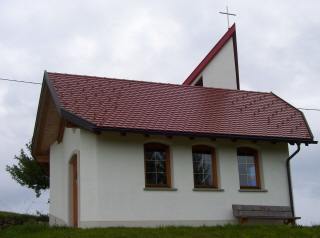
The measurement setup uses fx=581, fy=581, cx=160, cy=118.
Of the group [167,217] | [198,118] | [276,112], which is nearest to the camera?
[167,217]

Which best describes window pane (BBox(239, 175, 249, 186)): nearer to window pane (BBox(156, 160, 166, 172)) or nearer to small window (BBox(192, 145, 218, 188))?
small window (BBox(192, 145, 218, 188))

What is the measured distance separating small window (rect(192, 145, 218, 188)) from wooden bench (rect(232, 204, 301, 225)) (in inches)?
46.0

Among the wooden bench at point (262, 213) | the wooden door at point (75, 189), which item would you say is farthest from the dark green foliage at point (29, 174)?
the wooden bench at point (262, 213)

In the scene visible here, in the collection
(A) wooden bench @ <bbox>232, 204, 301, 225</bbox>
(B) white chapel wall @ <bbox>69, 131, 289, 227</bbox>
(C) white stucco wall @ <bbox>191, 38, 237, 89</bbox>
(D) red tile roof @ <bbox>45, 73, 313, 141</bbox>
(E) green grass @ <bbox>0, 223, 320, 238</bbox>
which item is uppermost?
(C) white stucco wall @ <bbox>191, 38, 237, 89</bbox>

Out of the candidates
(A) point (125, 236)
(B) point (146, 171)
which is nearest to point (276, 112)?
(B) point (146, 171)

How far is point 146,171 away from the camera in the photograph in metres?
18.7

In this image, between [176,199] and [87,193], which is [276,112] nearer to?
[176,199]

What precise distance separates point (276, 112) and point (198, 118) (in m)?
3.69

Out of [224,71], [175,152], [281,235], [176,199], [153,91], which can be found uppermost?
[224,71]

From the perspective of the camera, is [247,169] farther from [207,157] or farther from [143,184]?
[143,184]

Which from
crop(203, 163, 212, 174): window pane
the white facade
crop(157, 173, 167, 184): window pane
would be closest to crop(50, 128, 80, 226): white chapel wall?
the white facade

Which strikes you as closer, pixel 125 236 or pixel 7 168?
pixel 125 236

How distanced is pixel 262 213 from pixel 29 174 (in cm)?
1301

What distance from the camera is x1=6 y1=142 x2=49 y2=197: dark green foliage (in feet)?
91.8
